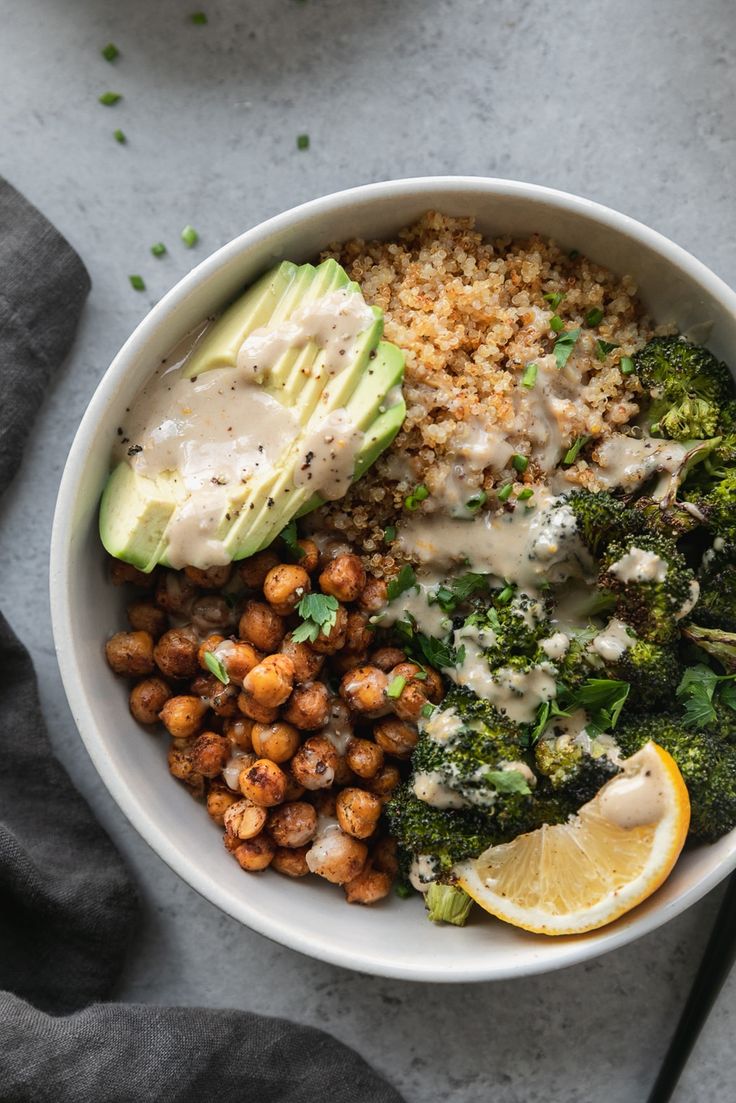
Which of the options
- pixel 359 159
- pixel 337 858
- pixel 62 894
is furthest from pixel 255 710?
pixel 359 159

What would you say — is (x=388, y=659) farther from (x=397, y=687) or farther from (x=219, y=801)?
(x=219, y=801)

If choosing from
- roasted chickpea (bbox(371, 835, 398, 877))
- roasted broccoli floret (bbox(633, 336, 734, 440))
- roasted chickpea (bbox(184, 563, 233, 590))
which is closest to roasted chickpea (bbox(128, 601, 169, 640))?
roasted chickpea (bbox(184, 563, 233, 590))

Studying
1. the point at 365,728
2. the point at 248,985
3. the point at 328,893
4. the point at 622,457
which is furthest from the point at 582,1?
the point at 248,985

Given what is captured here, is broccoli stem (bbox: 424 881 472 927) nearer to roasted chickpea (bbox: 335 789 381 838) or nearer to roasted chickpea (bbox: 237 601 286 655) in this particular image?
roasted chickpea (bbox: 335 789 381 838)

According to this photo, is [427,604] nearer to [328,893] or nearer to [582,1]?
[328,893]

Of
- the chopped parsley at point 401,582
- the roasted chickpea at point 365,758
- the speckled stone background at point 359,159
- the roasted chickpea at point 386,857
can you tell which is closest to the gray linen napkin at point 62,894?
the speckled stone background at point 359,159
